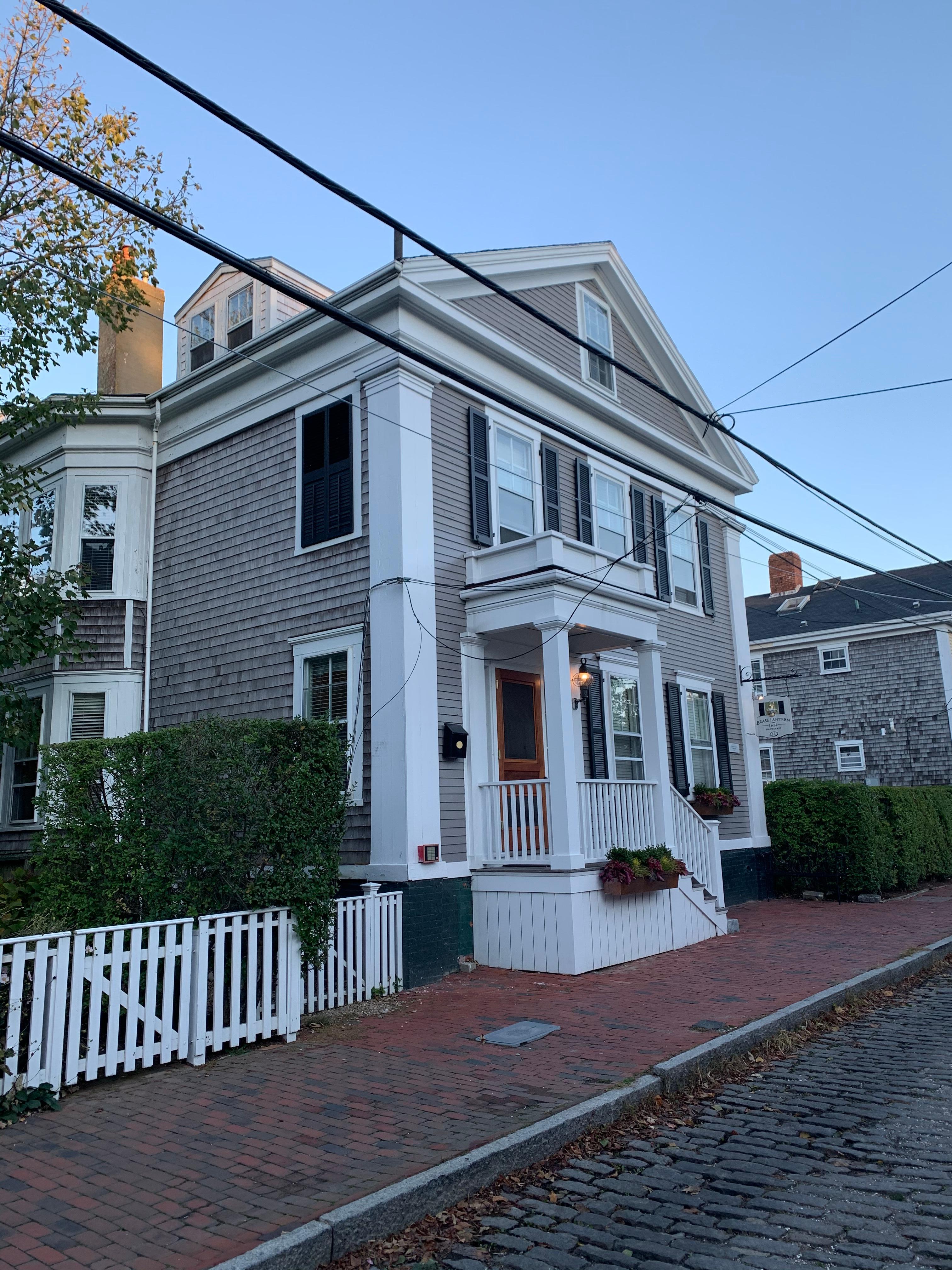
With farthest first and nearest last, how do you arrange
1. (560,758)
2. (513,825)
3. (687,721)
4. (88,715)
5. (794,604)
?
(794,604) → (687,721) → (88,715) → (513,825) → (560,758)

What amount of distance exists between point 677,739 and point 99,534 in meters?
9.03

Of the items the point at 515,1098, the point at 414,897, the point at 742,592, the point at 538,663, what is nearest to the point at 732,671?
the point at 742,592

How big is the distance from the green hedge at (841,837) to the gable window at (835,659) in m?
9.92

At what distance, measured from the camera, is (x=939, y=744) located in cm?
2514

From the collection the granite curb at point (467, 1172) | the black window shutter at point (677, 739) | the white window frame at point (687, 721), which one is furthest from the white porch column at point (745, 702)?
the granite curb at point (467, 1172)

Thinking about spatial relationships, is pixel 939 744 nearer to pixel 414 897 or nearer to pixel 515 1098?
pixel 414 897

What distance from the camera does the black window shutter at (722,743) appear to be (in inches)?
623

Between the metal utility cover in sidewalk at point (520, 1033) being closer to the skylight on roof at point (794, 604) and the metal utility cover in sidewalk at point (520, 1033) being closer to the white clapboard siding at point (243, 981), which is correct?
the white clapboard siding at point (243, 981)

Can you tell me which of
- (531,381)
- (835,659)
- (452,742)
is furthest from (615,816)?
(835,659)

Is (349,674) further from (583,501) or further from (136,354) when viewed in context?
(136,354)

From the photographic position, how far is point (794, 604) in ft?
100

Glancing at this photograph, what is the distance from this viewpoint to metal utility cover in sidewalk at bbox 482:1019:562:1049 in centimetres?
720

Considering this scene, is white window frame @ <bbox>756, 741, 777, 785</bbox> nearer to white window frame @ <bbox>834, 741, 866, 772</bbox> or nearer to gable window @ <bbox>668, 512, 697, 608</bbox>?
white window frame @ <bbox>834, 741, 866, 772</bbox>

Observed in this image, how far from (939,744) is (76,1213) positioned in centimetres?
2499
